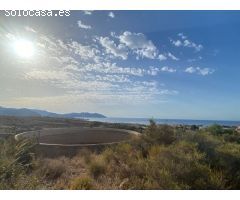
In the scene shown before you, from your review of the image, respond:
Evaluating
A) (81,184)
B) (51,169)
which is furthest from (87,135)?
(81,184)

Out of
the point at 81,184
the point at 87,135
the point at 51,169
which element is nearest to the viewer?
the point at 81,184

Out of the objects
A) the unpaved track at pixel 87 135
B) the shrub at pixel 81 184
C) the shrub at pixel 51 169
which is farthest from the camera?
the unpaved track at pixel 87 135

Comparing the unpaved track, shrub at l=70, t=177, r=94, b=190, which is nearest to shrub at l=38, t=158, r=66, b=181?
shrub at l=70, t=177, r=94, b=190

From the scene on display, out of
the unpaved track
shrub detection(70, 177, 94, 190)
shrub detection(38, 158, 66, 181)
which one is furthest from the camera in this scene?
the unpaved track

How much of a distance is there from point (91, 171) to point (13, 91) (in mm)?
2944

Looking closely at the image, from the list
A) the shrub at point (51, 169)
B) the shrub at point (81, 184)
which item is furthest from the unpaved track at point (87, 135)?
the shrub at point (81, 184)

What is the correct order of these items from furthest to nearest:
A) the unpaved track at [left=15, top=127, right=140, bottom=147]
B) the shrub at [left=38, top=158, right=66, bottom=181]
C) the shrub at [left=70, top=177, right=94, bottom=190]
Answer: the unpaved track at [left=15, top=127, right=140, bottom=147] < the shrub at [left=38, top=158, right=66, bottom=181] < the shrub at [left=70, top=177, right=94, bottom=190]

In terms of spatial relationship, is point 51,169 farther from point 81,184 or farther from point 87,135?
point 87,135

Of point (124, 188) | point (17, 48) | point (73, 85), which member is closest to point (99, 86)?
point (73, 85)

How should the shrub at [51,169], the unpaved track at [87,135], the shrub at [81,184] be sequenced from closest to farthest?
the shrub at [81,184], the shrub at [51,169], the unpaved track at [87,135]

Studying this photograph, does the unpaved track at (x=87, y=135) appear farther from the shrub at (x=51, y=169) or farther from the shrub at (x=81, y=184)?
the shrub at (x=81, y=184)

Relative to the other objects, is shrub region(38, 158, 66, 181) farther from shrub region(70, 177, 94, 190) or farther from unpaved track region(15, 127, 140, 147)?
unpaved track region(15, 127, 140, 147)

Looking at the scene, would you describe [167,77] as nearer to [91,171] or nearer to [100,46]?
[100,46]

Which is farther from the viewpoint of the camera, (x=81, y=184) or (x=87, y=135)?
(x=87, y=135)
